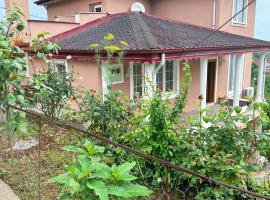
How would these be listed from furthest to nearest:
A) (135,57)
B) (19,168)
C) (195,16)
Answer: (195,16), (135,57), (19,168)

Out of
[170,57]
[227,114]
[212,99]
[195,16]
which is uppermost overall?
[195,16]

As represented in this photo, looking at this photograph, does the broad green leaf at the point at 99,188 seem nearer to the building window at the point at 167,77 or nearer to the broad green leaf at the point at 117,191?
the broad green leaf at the point at 117,191

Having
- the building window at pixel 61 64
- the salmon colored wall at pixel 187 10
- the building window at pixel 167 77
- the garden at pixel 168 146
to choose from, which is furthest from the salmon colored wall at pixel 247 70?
the garden at pixel 168 146

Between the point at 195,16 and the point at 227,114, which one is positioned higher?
Result: the point at 195,16

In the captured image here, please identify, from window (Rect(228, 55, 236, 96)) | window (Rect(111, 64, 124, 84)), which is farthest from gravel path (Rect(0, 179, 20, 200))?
window (Rect(228, 55, 236, 96))

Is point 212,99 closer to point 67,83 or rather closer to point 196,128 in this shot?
point 67,83

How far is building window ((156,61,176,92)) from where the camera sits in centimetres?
1073

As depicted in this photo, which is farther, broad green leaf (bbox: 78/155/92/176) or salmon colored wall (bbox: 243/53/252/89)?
salmon colored wall (bbox: 243/53/252/89)

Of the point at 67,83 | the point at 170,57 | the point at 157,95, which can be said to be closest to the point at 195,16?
the point at 170,57

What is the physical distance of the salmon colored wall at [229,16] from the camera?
1268 cm

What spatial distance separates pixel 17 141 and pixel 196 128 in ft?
12.7

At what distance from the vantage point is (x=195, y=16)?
44.2 feet

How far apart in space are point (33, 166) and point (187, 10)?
11922 mm

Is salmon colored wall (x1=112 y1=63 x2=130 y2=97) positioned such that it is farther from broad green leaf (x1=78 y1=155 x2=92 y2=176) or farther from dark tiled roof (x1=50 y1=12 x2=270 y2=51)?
broad green leaf (x1=78 y1=155 x2=92 y2=176)
